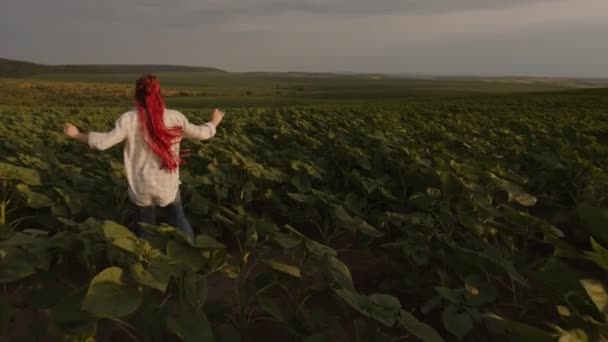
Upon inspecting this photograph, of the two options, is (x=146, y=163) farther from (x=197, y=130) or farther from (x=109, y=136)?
(x=197, y=130)

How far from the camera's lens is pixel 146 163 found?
4070 millimetres

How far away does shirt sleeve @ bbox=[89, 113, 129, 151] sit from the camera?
380 cm

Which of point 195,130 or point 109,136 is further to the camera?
point 195,130

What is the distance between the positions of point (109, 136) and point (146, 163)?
1.26ft

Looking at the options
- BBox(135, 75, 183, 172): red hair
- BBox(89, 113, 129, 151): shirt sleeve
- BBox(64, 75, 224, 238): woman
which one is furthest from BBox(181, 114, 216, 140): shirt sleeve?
BBox(89, 113, 129, 151): shirt sleeve

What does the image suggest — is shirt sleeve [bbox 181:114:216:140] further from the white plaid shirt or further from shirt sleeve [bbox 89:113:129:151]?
shirt sleeve [bbox 89:113:129:151]

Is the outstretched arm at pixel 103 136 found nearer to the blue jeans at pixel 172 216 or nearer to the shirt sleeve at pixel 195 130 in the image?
the shirt sleeve at pixel 195 130

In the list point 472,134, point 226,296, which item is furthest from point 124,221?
point 472,134

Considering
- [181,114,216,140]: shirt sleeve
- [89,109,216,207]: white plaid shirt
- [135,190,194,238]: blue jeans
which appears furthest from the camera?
[135,190,194,238]: blue jeans

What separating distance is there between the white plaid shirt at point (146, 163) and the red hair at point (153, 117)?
7cm

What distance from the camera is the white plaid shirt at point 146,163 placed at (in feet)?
13.0

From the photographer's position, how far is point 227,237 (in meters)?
5.23

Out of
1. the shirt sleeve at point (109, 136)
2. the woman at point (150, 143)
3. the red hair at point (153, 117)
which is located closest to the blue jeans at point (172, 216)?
the woman at point (150, 143)

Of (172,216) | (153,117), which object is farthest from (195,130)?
(172,216)
